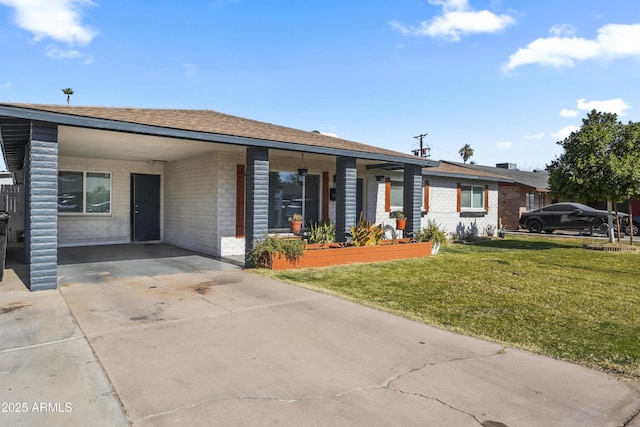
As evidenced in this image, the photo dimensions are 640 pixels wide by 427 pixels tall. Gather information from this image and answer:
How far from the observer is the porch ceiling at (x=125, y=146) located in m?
7.94

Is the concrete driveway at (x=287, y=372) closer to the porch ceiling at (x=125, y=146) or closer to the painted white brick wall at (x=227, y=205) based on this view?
the porch ceiling at (x=125, y=146)

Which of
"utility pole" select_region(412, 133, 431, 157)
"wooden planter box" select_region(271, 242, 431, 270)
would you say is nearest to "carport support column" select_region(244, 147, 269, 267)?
"wooden planter box" select_region(271, 242, 431, 270)

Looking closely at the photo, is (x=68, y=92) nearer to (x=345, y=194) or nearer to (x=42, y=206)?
(x=345, y=194)

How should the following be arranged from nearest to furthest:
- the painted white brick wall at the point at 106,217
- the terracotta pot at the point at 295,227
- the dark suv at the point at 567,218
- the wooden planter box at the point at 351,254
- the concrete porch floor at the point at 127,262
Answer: the concrete porch floor at the point at 127,262 < the wooden planter box at the point at 351,254 < the terracotta pot at the point at 295,227 < the painted white brick wall at the point at 106,217 < the dark suv at the point at 567,218

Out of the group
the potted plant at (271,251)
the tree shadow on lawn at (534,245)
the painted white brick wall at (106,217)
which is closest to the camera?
A: the potted plant at (271,251)

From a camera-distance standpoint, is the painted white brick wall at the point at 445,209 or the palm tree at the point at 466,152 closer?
the painted white brick wall at the point at 445,209

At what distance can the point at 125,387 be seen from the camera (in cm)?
304

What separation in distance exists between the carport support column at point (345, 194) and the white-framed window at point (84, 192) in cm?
734

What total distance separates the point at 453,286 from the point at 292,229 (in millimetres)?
5060

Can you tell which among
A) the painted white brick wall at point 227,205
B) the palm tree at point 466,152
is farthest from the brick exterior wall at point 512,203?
the palm tree at point 466,152

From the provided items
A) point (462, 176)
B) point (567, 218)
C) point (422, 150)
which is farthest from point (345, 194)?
point (422, 150)

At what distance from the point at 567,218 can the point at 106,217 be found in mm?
20340

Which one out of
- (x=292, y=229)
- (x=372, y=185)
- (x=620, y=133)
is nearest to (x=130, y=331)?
(x=292, y=229)

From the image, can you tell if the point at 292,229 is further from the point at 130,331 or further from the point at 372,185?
the point at 130,331
